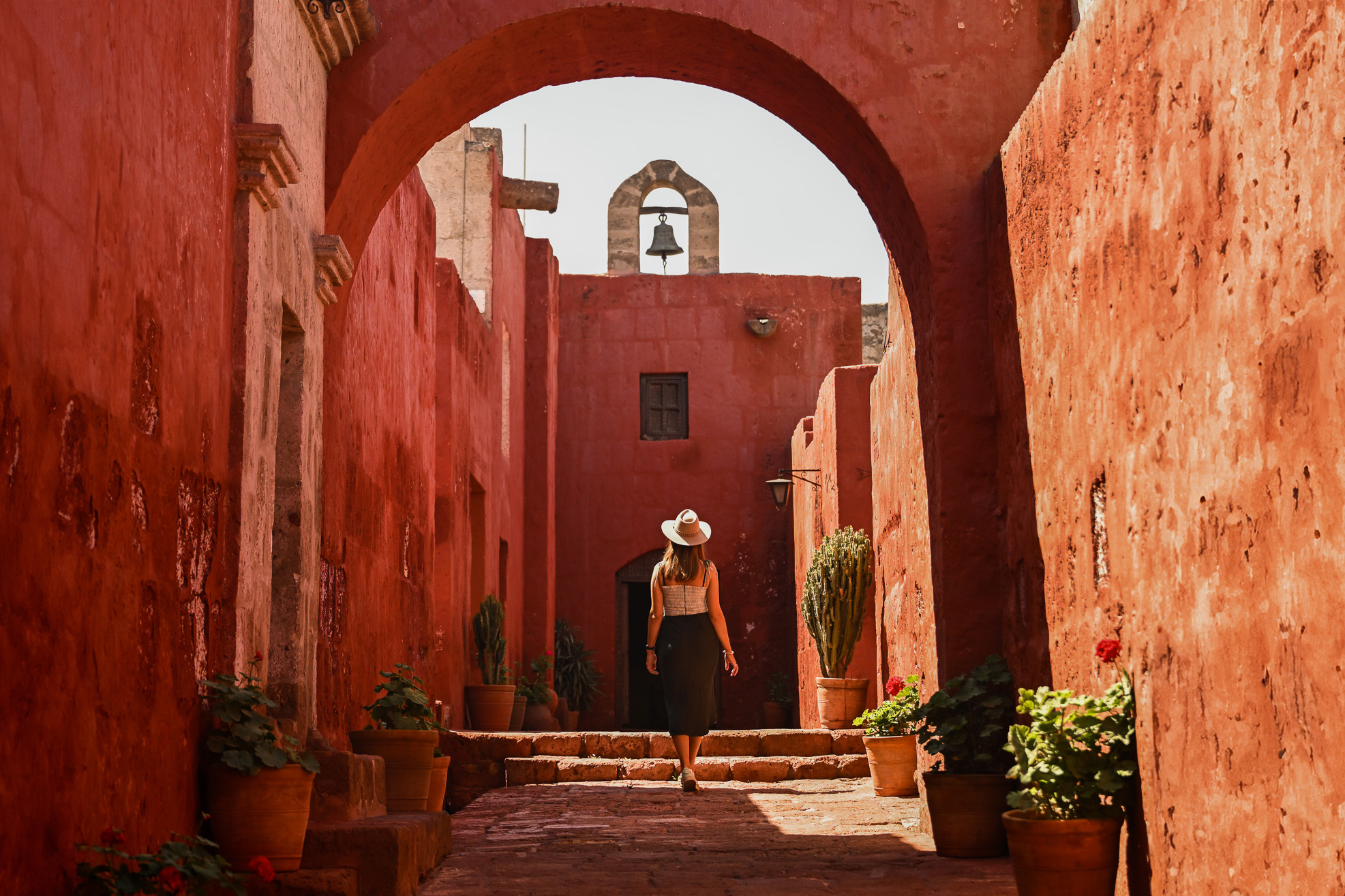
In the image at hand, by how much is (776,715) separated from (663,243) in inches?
239

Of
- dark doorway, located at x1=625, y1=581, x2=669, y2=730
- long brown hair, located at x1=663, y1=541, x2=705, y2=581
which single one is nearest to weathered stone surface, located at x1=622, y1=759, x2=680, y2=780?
long brown hair, located at x1=663, y1=541, x2=705, y2=581

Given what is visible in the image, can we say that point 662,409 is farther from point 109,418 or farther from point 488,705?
Result: point 109,418

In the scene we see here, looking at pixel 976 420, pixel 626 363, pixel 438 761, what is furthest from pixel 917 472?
pixel 626 363

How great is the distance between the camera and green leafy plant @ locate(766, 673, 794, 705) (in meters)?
17.0

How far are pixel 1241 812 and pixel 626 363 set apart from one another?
50.7ft

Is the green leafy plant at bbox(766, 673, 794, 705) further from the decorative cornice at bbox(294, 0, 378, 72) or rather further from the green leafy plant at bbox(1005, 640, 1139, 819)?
the green leafy plant at bbox(1005, 640, 1139, 819)

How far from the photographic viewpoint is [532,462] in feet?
56.1

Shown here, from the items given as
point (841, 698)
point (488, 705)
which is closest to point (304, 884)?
point (841, 698)

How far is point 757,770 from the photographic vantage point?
955 cm

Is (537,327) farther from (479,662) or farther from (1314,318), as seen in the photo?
(1314,318)

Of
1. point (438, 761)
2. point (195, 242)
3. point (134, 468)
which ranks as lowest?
point (438, 761)

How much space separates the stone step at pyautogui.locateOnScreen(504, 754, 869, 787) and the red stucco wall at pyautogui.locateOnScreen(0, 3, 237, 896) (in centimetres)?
529

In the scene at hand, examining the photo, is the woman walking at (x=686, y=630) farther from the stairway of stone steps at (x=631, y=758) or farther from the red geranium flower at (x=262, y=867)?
the red geranium flower at (x=262, y=867)

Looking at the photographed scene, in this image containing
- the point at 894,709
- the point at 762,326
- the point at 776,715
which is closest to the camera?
the point at 894,709
